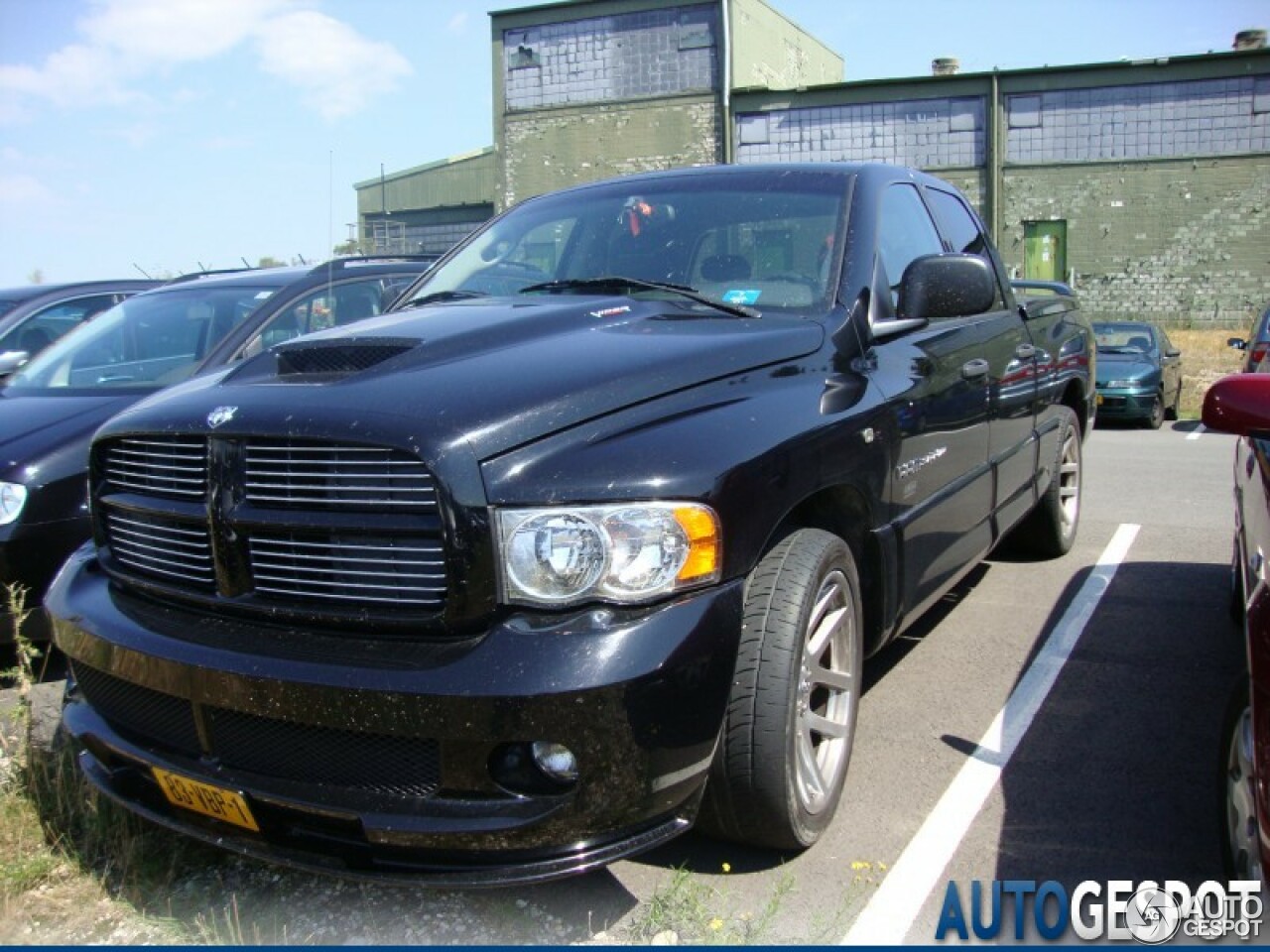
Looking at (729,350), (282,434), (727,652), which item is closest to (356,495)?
(282,434)

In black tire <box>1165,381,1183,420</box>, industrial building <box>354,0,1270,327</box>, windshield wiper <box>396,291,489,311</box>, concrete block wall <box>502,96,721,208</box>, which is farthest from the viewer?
concrete block wall <box>502,96,721,208</box>

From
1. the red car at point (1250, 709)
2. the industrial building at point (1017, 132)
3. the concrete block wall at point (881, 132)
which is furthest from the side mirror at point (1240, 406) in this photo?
the concrete block wall at point (881, 132)

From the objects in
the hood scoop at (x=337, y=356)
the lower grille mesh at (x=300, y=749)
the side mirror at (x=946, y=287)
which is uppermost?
the side mirror at (x=946, y=287)

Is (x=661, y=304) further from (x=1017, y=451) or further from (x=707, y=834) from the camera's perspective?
(x=1017, y=451)

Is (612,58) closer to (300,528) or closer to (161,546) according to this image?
(161,546)

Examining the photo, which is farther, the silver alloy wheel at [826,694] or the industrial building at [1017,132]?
the industrial building at [1017,132]

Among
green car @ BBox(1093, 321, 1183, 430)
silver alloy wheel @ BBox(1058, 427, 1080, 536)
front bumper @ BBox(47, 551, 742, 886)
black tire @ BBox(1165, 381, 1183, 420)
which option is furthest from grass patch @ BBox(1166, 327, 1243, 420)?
front bumper @ BBox(47, 551, 742, 886)

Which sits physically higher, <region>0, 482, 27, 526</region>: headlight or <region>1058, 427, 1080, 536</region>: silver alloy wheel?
<region>0, 482, 27, 526</region>: headlight

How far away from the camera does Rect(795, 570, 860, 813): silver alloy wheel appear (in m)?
3.06

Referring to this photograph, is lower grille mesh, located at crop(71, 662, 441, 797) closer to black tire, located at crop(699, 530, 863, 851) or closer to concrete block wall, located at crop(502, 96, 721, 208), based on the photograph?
black tire, located at crop(699, 530, 863, 851)

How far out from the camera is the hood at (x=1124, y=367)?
14992 mm

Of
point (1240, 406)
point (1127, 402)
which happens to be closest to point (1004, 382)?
point (1240, 406)

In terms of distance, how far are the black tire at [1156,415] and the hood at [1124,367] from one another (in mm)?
376

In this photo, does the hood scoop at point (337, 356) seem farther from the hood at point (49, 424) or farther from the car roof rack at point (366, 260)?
the car roof rack at point (366, 260)
